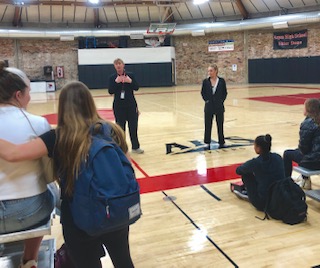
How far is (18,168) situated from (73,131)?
1.48 ft

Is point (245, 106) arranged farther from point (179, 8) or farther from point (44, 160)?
point (179, 8)

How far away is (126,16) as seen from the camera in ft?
74.4

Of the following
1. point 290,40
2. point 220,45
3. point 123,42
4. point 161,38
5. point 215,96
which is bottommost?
point 215,96

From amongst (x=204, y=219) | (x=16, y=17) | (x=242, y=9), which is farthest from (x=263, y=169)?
(x=16, y=17)

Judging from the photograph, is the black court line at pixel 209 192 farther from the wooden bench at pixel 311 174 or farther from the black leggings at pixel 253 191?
the wooden bench at pixel 311 174

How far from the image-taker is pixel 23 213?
197cm

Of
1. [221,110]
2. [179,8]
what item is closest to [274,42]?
[179,8]

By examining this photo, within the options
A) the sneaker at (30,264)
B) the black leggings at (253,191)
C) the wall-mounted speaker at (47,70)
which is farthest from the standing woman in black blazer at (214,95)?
the wall-mounted speaker at (47,70)

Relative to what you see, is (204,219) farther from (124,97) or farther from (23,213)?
(124,97)

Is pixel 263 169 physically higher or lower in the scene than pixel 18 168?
lower

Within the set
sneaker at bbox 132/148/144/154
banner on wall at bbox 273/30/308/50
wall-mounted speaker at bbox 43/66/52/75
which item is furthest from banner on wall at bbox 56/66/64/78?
sneaker at bbox 132/148/144/154

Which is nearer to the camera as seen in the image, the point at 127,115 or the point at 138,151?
the point at 127,115

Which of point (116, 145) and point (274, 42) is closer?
point (116, 145)

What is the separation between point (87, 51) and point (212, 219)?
67.9ft
